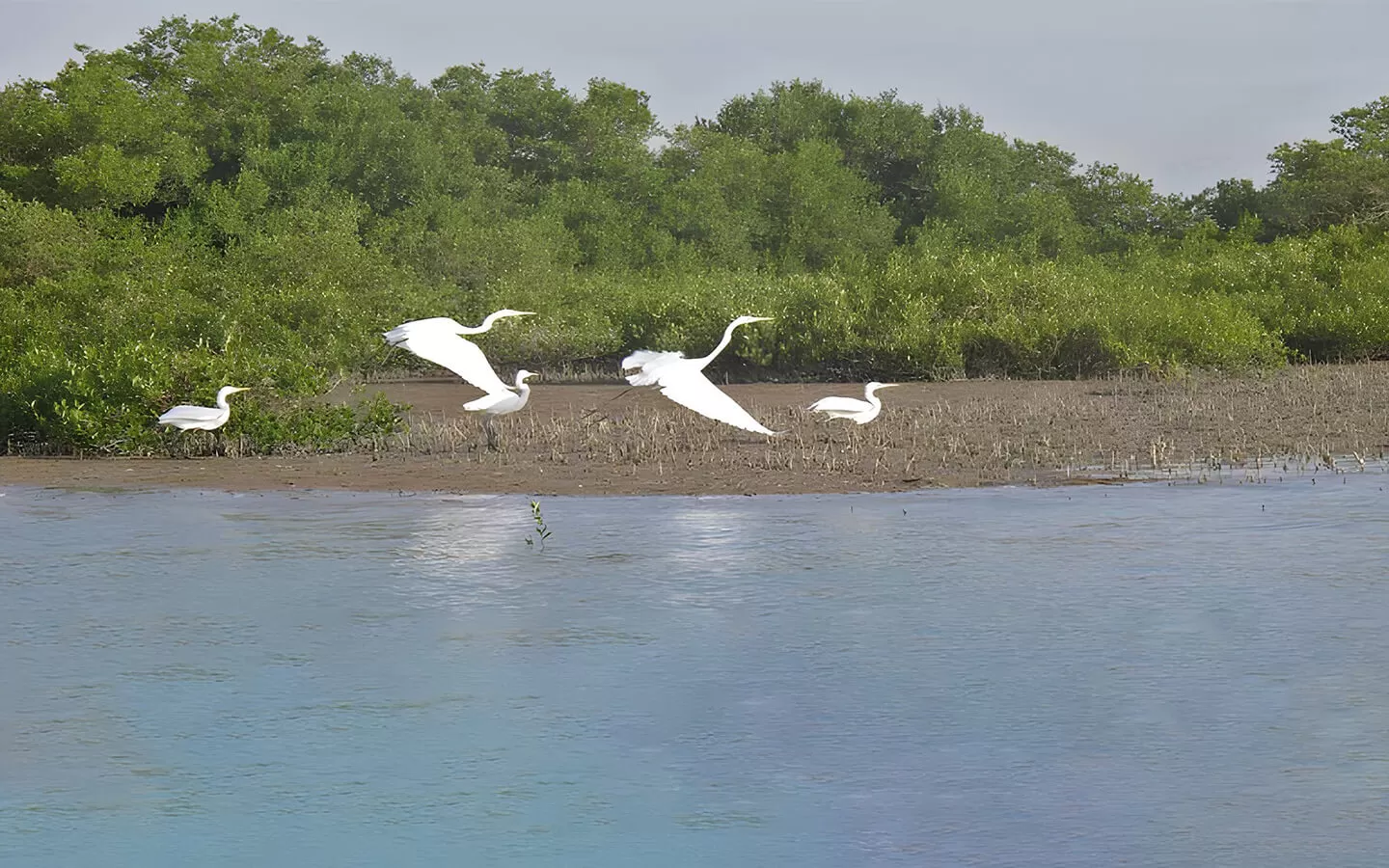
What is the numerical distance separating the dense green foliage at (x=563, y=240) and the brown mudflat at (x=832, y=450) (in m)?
1.51

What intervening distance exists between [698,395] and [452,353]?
13.2ft

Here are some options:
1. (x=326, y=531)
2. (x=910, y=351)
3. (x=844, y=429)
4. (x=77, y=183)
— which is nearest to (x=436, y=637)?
(x=326, y=531)

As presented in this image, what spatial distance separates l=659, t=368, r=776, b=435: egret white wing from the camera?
13.5m

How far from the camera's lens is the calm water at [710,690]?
6656mm

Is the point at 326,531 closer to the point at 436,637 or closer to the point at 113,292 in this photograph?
the point at 436,637

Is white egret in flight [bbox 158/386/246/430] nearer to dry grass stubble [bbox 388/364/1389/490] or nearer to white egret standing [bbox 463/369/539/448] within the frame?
dry grass stubble [bbox 388/364/1389/490]

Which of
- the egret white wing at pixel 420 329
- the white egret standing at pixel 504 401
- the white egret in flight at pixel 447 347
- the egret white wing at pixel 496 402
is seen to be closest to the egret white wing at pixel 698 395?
the white egret in flight at pixel 447 347

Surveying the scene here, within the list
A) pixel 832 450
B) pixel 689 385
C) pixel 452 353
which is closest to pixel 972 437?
pixel 832 450

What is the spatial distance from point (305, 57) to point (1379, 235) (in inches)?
1274

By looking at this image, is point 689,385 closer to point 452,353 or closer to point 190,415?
point 452,353

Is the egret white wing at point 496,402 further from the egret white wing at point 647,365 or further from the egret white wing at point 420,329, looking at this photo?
the egret white wing at point 647,365

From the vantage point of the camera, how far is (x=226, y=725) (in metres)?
8.39

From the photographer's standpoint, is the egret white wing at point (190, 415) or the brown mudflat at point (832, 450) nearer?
the brown mudflat at point (832, 450)

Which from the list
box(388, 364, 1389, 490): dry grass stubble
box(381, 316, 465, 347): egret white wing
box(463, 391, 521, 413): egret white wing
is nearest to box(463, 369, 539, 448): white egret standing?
box(463, 391, 521, 413): egret white wing
